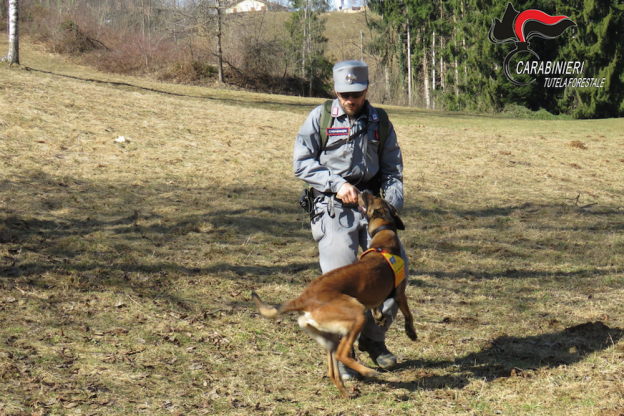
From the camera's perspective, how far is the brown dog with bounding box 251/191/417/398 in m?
3.38

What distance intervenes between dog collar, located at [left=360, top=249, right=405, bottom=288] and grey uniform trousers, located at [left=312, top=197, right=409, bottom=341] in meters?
0.17

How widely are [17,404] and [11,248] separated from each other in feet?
10.9

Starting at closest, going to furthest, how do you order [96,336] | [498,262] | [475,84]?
[96,336]
[498,262]
[475,84]

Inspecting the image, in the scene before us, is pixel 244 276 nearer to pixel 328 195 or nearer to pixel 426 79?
pixel 328 195

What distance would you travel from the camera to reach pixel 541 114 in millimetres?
29547

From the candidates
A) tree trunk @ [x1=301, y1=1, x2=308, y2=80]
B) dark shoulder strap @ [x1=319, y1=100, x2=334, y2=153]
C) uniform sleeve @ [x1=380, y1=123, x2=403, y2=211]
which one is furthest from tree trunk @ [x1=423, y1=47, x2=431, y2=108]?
dark shoulder strap @ [x1=319, y1=100, x2=334, y2=153]

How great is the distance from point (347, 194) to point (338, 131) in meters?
0.47

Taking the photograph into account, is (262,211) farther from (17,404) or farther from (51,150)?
(17,404)

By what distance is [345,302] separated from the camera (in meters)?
3.41

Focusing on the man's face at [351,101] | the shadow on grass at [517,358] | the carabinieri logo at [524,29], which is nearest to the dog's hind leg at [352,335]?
the shadow on grass at [517,358]

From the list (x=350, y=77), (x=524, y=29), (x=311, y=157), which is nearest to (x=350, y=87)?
(x=350, y=77)

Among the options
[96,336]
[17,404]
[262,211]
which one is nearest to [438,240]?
[262,211]

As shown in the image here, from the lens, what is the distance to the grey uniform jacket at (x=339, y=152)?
3.97 m

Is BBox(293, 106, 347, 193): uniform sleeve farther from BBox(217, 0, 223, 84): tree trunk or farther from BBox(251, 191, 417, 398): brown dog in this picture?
BBox(217, 0, 223, 84): tree trunk
